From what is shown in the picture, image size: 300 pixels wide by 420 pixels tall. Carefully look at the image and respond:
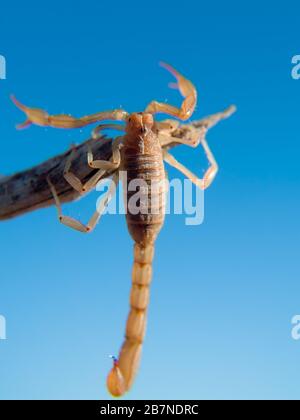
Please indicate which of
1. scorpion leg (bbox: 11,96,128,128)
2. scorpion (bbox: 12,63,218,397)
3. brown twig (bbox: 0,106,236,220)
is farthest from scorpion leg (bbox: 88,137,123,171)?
scorpion leg (bbox: 11,96,128,128)

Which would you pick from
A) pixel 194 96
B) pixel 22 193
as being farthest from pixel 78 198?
pixel 194 96

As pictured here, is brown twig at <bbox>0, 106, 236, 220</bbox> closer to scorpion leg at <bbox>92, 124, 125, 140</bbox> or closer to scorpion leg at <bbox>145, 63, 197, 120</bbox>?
scorpion leg at <bbox>92, 124, 125, 140</bbox>

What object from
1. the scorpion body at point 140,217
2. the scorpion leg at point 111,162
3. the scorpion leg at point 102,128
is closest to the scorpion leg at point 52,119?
the scorpion leg at point 102,128

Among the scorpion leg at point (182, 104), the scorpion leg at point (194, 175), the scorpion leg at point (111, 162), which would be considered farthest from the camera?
the scorpion leg at point (194, 175)

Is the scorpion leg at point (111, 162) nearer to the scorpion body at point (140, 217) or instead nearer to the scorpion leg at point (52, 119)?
the scorpion body at point (140, 217)

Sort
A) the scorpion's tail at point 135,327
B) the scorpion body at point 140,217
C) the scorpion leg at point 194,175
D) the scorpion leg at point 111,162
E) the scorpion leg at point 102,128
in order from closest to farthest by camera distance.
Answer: the scorpion's tail at point 135,327, the scorpion body at point 140,217, the scorpion leg at point 111,162, the scorpion leg at point 102,128, the scorpion leg at point 194,175

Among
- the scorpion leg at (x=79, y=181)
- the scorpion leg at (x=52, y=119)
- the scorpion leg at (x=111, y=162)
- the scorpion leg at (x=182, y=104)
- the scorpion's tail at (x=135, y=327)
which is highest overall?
the scorpion leg at (x=182, y=104)

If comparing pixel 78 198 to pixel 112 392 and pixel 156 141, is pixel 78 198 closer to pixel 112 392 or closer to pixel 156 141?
pixel 156 141

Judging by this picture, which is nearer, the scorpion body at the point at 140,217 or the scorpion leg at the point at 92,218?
the scorpion body at the point at 140,217
